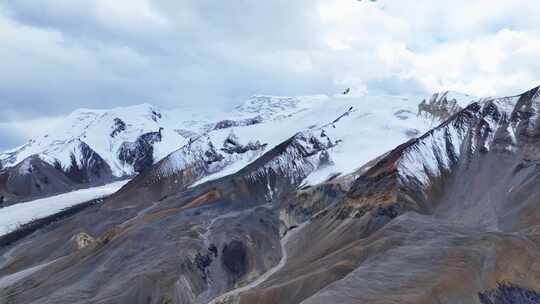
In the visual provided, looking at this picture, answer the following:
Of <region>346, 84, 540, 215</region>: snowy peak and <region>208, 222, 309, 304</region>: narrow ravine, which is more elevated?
<region>346, 84, 540, 215</region>: snowy peak

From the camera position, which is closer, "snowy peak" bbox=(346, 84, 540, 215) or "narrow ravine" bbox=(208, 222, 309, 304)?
"narrow ravine" bbox=(208, 222, 309, 304)

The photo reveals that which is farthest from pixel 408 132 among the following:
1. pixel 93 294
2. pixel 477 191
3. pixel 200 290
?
pixel 93 294

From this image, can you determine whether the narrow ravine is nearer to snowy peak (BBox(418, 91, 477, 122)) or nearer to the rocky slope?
the rocky slope

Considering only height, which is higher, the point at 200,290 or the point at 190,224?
the point at 190,224

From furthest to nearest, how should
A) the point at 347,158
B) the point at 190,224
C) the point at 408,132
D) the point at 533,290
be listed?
the point at 408,132
the point at 347,158
the point at 190,224
the point at 533,290

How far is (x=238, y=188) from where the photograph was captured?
156 metres

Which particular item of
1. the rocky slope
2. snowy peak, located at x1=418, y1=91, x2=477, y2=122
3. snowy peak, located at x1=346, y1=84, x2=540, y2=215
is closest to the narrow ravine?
the rocky slope

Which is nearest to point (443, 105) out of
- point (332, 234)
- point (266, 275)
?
point (332, 234)

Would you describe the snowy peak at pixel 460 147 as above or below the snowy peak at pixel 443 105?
below

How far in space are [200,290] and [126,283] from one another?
12200 mm

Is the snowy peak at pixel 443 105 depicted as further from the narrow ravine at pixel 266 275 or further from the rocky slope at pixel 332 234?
the narrow ravine at pixel 266 275

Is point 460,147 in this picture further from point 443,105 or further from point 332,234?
point 443,105

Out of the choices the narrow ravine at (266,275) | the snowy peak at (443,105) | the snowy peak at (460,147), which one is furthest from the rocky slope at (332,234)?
the snowy peak at (443,105)

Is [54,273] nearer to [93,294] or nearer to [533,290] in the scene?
[93,294]
